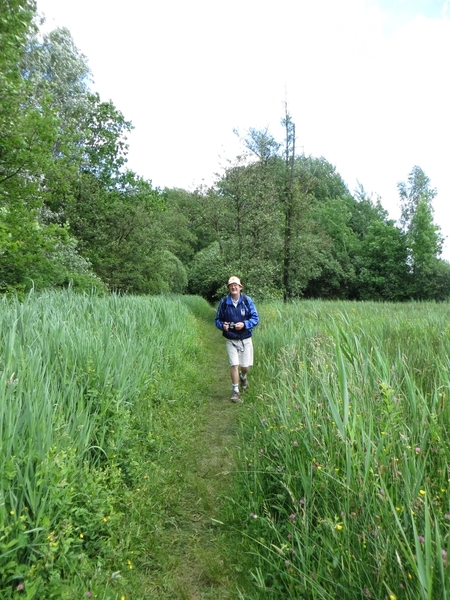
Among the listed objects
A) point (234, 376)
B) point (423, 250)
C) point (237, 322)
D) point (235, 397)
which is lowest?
point (235, 397)

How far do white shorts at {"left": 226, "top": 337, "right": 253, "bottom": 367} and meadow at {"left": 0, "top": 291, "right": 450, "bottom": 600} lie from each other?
181 cm

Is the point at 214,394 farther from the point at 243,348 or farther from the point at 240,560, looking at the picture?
the point at 240,560

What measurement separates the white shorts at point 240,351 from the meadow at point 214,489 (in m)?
1.81

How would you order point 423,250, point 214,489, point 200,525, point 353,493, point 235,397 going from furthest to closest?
1. point 423,250
2. point 235,397
3. point 214,489
4. point 200,525
5. point 353,493

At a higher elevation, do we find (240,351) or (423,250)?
(423,250)

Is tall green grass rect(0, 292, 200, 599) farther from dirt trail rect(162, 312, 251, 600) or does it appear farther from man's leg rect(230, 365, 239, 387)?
man's leg rect(230, 365, 239, 387)

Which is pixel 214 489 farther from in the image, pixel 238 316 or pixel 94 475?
pixel 238 316

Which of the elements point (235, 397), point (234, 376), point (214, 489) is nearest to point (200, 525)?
point (214, 489)

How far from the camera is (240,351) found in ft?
18.8

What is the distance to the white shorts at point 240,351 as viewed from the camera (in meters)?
5.61

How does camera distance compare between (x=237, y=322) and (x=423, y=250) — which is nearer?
(x=237, y=322)

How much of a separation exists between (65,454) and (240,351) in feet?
13.0

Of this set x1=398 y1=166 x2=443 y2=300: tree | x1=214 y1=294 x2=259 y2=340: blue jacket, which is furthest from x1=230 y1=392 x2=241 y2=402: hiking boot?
x1=398 y1=166 x2=443 y2=300: tree

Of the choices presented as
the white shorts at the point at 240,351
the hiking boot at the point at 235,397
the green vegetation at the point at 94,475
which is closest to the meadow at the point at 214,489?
the green vegetation at the point at 94,475
